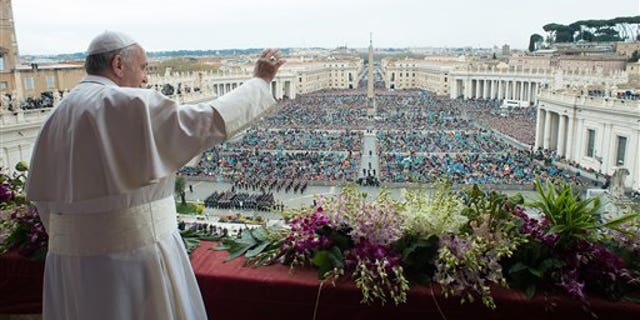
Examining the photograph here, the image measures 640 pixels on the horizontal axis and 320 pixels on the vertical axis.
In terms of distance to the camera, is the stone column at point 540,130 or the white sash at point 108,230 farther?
the stone column at point 540,130

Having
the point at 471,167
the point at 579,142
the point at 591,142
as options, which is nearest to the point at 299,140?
the point at 471,167

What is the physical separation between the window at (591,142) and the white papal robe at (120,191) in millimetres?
16799

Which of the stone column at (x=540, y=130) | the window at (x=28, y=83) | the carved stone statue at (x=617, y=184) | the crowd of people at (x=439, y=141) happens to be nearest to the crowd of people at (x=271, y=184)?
the window at (x=28, y=83)

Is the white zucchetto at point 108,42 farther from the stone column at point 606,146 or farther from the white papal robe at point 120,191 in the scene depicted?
the stone column at point 606,146

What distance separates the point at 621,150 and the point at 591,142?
1497 millimetres

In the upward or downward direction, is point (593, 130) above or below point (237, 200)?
above

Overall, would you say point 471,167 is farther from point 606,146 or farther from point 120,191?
point 120,191

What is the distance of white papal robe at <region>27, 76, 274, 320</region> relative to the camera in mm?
1221

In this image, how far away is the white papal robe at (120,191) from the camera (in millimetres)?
1221

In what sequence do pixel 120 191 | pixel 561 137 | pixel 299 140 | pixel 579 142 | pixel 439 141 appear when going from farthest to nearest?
pixel 299 140 → pixel 439 141 → pixel 561 137 → pixel 579 142 → pixel 120 191

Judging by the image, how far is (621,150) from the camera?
14547 millimetres

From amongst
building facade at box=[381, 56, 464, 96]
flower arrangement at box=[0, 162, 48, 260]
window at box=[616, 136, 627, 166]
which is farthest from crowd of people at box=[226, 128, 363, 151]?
building facade at box=[381, 56, 464, 96]

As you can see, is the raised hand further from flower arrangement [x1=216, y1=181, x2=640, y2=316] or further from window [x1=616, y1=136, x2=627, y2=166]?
window [x1=616, y1=136, x2=627, y2=166]

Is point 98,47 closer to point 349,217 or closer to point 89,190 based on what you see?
point 89,190
